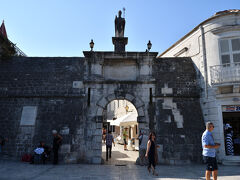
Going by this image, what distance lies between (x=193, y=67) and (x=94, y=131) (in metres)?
5.89

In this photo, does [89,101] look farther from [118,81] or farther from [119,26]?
[119,26]

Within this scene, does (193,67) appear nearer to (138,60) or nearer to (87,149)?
(138,60)

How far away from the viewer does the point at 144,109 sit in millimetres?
8219

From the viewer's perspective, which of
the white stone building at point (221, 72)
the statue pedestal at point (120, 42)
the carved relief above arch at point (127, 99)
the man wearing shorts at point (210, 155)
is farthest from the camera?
the statue pedestal at point (120, 42)

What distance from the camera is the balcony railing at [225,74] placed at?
7488mm

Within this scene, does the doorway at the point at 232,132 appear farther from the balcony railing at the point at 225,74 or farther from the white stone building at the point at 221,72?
the balcony railing at the point at 225,74

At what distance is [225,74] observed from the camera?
7.65m

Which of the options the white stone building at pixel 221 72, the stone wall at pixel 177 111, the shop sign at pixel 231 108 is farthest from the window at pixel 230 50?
the shop sign at pixel 231 108

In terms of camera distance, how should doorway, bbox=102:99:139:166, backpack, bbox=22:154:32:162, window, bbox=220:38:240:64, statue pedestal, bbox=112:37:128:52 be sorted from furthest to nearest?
statue pedestal, bbox=112:37:128:52 < doorway, bbox=102:99:139:166 < window, bbox=220:38:240:64 < backpack, bbox=22:154:32:162

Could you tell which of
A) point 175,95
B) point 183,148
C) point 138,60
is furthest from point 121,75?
point 183,148

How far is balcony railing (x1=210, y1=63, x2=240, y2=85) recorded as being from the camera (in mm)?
7488

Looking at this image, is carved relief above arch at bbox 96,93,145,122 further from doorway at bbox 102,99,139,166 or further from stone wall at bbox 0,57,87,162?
doorway at bbox 102,99,139,166

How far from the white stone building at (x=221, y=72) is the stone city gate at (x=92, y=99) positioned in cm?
57

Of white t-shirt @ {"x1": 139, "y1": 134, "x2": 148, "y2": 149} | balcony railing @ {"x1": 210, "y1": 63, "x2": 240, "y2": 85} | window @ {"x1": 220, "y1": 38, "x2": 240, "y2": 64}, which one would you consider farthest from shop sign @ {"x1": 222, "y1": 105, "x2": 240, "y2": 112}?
white t-shirt @ {"x1": 139, "y1": 134, "x2": 148, "y2": 149}
